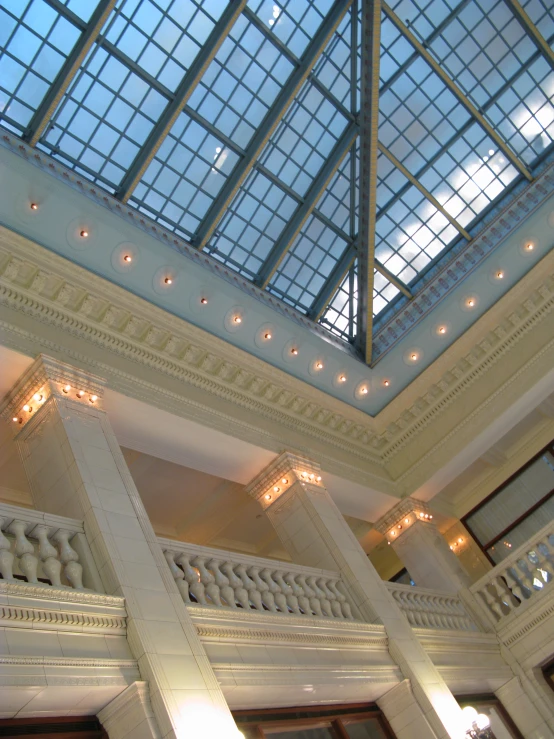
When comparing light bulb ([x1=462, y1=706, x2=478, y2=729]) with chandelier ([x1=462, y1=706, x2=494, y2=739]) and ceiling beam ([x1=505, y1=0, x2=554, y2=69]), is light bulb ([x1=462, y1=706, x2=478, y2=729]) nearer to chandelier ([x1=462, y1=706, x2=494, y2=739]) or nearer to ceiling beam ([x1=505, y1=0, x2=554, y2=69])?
chandelier ([x1=462, y1=706, x2=494, y2=739])

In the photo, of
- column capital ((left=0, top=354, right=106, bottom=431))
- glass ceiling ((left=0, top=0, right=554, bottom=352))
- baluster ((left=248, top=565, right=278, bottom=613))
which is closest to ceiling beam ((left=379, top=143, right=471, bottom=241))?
glass ceiling ((left=0, top=0, right=554, bottom=352))

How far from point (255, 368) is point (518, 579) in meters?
6.86

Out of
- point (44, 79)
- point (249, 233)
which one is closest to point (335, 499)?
point (249, 233)

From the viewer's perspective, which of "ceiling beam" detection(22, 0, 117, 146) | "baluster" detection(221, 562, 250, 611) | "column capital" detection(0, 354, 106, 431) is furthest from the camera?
"ceiling beam" detection(22, 0, 117, 146)

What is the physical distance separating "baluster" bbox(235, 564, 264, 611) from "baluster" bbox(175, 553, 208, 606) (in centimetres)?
79

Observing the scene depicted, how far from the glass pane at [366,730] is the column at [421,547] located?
4858mm

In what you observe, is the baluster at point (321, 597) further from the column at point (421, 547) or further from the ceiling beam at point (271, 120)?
the ceiling beam at point (271, 120)

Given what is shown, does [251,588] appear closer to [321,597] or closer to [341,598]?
[321,597]

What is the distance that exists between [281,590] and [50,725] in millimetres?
4310

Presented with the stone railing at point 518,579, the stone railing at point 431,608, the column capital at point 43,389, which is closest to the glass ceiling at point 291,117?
the column capital at point 43,389

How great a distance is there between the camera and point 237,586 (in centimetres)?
952

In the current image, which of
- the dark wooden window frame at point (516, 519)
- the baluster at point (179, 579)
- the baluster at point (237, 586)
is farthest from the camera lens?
the dark wooden window frame at point (516, 519)

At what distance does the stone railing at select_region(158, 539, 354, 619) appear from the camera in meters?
8.96

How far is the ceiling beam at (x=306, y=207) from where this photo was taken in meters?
13.9
